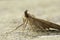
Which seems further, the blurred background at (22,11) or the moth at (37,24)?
the blurred background at (22,11)

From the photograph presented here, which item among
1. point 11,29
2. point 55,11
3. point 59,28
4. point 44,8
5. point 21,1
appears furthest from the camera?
point 21,1

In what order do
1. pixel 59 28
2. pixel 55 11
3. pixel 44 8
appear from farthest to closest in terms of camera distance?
pixel 44 8, pixel 55 11, pixel 59 28

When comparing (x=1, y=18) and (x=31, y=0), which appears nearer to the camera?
(x=1, y=18)

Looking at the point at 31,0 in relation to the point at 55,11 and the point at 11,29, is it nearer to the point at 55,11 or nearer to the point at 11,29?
the point at 55,11

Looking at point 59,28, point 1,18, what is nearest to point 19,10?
point 1,18

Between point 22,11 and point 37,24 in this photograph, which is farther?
point 22,11

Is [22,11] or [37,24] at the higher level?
[37,24]

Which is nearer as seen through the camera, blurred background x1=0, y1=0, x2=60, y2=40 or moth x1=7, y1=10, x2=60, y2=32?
moth x1=7, y1=10, x2=60, y2=32
